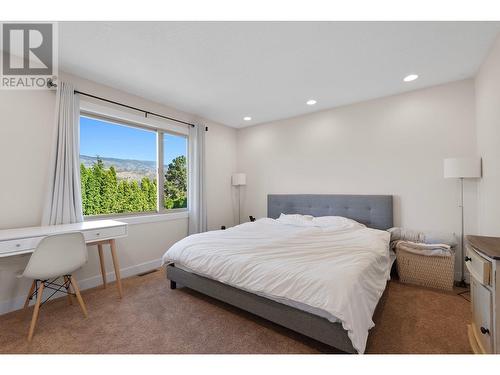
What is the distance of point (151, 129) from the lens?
3709mm

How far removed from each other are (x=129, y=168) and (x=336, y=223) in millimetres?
3344

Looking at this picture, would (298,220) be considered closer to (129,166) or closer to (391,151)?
(391,151)

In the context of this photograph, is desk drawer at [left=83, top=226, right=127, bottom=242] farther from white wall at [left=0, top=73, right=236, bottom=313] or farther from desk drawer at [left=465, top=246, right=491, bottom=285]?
desk drawer at [left=465, top=246, right=491, bottom=285]

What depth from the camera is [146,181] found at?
366 centimetres

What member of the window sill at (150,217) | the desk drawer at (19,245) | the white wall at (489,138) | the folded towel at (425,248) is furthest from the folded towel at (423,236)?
the desk drawer at (19,245)

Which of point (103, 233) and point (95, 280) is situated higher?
point (103, 233)

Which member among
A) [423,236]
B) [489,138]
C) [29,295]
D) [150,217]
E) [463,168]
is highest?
[489,138]

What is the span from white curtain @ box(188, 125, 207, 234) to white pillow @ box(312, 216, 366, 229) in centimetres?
203

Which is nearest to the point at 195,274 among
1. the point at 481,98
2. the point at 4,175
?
the point at 4,175

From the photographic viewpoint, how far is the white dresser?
127cm

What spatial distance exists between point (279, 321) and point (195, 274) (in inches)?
42.5

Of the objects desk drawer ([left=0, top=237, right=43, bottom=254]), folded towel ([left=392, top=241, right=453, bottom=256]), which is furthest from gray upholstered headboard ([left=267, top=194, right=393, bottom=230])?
desk drawer ([left=0, top=237, right=43, bottom=254])

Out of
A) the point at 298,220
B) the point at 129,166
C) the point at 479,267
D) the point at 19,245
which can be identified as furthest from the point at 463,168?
the point at 19,245
